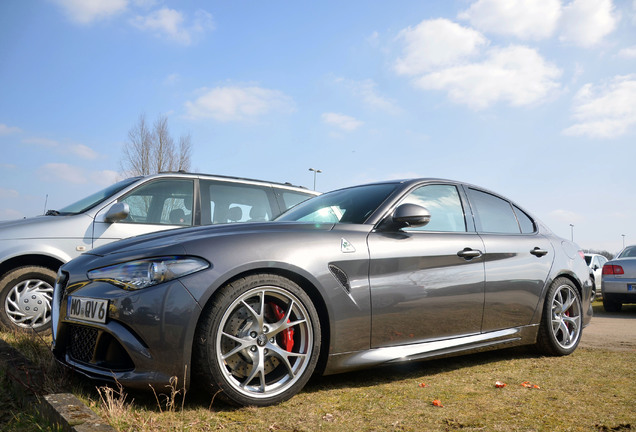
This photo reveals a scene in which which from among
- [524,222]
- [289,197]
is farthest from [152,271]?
[289,197]

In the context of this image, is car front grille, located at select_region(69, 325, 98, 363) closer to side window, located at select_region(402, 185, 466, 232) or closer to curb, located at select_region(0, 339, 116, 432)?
curb, located at select_region(0, 339, 116, 432)

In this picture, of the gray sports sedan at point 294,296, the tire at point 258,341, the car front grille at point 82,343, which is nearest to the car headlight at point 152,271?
the gray sports sedan at point 294,296

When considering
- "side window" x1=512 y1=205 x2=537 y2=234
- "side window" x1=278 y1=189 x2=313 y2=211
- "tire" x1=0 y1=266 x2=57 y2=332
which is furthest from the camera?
"side window" x1=278 y1=189 x2=313 y2=211

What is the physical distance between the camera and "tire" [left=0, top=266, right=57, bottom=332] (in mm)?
5324

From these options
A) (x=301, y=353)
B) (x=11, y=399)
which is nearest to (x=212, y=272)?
(x=301, y=353)

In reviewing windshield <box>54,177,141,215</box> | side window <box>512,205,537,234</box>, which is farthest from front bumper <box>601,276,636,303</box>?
windshield <box>54,177,141,215</box>

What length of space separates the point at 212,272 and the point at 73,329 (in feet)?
3.15

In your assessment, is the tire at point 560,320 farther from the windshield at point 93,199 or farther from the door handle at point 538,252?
the windshield at point 93,199

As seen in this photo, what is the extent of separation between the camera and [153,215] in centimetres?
612

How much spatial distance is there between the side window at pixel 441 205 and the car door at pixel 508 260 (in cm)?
20

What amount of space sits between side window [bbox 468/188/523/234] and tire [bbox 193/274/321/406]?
2.02 m

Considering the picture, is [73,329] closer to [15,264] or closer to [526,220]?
[15,264]

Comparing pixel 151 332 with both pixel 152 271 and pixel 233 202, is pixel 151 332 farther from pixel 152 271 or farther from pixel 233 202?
pixel 233 202

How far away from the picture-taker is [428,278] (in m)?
3.76
